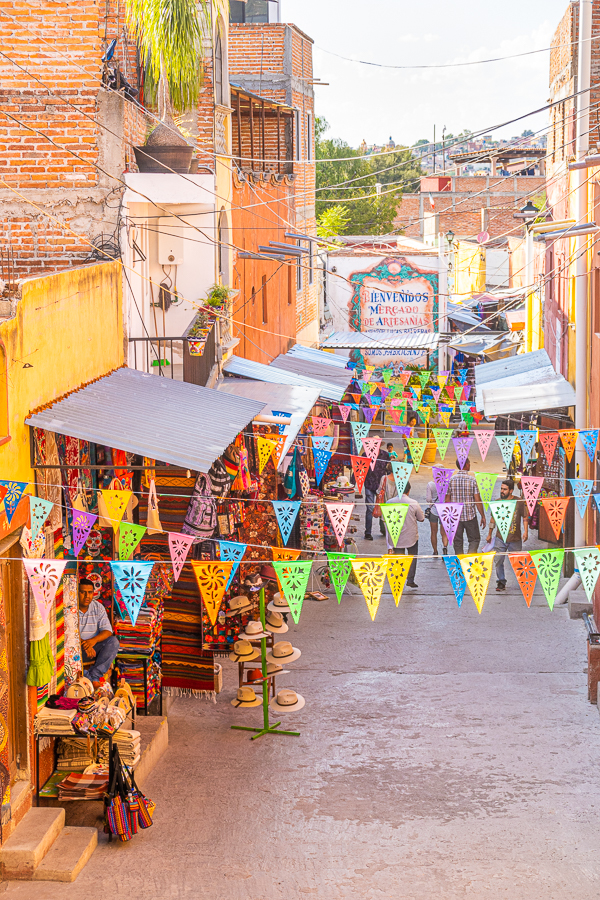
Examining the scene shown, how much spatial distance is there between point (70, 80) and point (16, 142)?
0.97 m

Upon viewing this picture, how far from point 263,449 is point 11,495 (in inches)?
251

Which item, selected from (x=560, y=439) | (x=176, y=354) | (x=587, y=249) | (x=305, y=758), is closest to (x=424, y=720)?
(x=305, y=758)

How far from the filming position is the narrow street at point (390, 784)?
26.6 ft

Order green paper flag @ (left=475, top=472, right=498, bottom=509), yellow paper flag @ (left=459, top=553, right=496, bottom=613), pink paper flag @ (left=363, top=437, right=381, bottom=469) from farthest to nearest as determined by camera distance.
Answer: pink paper flag @ (left=363, top=437, right=381, bottom=469)
green paper flag @ (left=475, top=472, right=498, bottom=509)
yellow paper flag @ (left=459, top=553, right=496, bottom=613)

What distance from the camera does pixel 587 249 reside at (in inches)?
620

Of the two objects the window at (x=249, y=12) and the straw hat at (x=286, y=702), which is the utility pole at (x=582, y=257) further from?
the window at (x=249, y=12)

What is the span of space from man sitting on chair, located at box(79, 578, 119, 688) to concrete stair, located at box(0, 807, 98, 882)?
1.43m

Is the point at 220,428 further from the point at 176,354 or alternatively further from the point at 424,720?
the point at 176,354

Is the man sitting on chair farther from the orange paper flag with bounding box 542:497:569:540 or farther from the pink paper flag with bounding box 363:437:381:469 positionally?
the pink paper flag with bounding box 363:437:381:469

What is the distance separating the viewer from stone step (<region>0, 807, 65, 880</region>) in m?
7.96

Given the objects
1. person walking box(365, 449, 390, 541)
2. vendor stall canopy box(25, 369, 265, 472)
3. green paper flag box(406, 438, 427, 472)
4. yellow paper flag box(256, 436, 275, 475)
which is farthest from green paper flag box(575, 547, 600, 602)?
person walking box(365, 449, 390, 541)

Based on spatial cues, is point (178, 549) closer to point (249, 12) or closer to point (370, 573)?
point (370, 573)

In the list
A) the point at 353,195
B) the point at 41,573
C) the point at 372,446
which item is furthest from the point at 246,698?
the point at 353,195

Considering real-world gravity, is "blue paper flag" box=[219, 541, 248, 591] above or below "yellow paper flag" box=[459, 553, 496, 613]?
above
